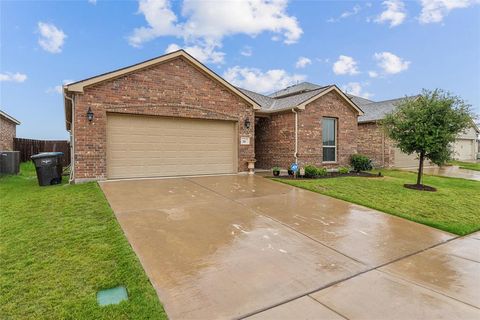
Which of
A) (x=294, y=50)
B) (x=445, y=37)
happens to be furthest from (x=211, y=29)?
(x=445, y=37)

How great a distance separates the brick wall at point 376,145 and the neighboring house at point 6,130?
74.6 feet

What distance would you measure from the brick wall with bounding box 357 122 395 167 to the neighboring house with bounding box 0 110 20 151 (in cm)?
2273

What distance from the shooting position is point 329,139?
13.9 m

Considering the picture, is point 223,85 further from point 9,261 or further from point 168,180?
point 9,261

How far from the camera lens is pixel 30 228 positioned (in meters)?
4.26

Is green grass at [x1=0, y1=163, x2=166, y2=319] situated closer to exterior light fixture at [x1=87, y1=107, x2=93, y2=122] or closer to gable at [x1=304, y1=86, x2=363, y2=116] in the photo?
exterior light fixture at [x1=87, y1=107, x2=93, y2=122]

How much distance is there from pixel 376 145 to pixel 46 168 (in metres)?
17.1

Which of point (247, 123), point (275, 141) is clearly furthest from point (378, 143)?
point (247, 123)

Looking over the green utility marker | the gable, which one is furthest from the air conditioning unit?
the gable

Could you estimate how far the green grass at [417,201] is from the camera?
18.1 feet

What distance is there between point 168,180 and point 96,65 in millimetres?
9898

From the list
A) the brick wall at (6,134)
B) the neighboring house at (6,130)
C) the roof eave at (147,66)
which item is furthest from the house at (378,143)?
the brick wall at (6,134)

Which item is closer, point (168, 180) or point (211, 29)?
point (168, 180)

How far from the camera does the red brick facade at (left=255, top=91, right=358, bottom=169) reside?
504 inches
